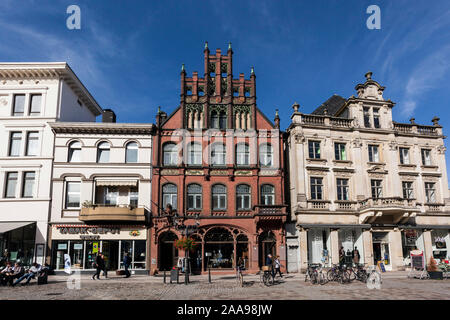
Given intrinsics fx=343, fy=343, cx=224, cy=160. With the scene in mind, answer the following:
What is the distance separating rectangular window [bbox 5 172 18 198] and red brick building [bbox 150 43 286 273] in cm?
1087

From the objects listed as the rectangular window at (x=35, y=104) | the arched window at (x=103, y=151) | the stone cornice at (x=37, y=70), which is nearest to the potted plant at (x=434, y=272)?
the arched window at (x=103, y=151)

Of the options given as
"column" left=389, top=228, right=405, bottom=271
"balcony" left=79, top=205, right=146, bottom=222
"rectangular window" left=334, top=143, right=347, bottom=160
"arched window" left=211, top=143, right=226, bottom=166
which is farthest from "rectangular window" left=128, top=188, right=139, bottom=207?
"column" left=389, top=228, right=405, bottom=271

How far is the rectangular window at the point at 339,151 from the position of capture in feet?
98.9

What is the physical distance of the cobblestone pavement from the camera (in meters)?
15.4

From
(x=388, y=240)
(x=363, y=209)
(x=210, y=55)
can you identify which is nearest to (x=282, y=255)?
(x=363, y=209)

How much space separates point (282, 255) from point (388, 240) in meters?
9.60

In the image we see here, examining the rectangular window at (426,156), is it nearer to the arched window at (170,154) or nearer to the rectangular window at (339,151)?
the rectangular window at (339,151)

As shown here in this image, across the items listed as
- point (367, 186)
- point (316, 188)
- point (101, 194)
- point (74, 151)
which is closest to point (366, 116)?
point (367, 186)

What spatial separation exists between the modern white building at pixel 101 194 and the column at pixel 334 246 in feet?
48.0

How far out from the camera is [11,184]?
27.1 meters

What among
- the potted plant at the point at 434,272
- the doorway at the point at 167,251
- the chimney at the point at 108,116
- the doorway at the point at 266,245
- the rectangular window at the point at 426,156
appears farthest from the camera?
the chimney at the point at 108,116

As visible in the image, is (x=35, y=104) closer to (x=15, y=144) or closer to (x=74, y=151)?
(x=15, y=144)
